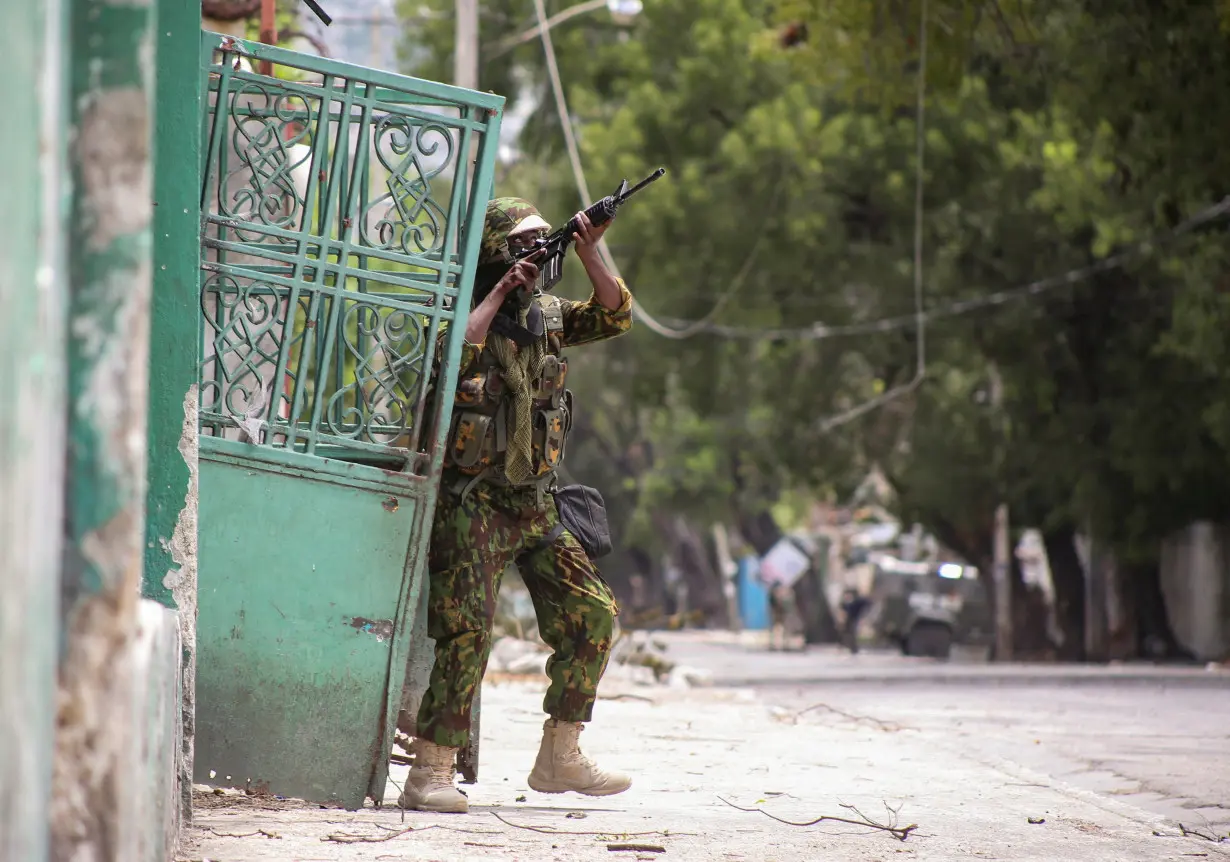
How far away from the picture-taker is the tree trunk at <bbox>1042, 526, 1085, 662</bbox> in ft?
90.5

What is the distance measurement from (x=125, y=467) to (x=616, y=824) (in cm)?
304

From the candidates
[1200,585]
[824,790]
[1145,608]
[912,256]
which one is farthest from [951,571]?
[824,790]

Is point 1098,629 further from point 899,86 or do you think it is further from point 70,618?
point 70,618

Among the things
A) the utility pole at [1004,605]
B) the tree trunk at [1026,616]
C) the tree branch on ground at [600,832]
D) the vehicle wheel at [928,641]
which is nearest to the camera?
the tree branch on ground at [600,832]

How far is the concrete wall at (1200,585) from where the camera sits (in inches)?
1149

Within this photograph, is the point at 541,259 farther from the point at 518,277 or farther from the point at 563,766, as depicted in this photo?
the point at 563,766

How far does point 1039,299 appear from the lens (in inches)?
923

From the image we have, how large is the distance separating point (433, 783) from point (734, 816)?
0.91 metres

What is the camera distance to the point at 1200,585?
3053cm

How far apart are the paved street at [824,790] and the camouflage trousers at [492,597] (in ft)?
1.13

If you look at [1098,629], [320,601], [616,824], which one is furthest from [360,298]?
[1098,629]

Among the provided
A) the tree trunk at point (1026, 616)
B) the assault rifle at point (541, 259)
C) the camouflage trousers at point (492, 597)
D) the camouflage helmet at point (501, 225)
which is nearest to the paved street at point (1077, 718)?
the camouflage trousers at point (492, 597)

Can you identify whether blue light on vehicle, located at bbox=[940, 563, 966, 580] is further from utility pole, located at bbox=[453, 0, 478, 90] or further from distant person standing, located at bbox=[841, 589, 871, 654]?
utility pole, located at bbox=[453, 0, 478, 90]

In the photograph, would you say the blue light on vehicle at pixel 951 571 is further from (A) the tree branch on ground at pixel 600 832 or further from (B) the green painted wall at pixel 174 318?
(B) the green painted wall at pixel 174 318
